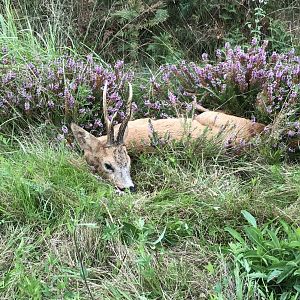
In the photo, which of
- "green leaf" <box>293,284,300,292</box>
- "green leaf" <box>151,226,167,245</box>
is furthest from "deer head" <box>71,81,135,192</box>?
"green leaf" <box>293,284,300,292</box>

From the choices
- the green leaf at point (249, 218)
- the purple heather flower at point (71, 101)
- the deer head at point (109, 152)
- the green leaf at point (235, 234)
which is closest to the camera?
the green leaf at point (235, 234)

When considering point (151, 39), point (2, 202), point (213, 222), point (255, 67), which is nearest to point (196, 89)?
point (255, 67)

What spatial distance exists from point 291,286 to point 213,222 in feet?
2.59

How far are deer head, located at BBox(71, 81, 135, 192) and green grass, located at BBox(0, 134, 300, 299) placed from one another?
146 millimetres

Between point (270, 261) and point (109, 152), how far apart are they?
1815mm

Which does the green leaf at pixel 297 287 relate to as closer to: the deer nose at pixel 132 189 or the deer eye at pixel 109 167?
the deer nose at pixel 132 189

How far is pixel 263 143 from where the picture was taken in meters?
4.67

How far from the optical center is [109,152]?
4.64 meters

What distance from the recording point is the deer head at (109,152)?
4.52 meters

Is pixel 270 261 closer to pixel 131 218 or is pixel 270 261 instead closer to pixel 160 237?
pixel 160 237

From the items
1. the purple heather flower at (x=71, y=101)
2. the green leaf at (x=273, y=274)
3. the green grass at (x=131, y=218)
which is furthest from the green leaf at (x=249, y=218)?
the purple heather flower at (x=71, y=101)

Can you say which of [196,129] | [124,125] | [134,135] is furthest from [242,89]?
[124,125]

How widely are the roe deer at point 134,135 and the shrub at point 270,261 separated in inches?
48.4

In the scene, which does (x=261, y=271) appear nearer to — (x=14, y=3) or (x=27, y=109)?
(x=27, y=109)
